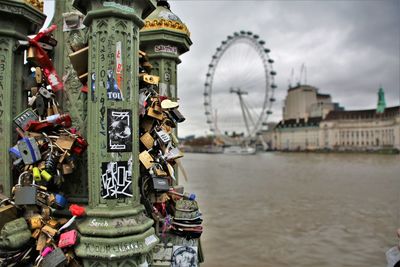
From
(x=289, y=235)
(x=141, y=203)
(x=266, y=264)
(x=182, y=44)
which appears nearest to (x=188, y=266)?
(x=141, y=203)

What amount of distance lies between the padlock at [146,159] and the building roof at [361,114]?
104310 mm

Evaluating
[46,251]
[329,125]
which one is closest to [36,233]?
[46,251]

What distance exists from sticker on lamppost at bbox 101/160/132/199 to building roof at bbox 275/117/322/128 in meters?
117

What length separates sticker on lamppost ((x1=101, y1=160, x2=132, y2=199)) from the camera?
8.86ft

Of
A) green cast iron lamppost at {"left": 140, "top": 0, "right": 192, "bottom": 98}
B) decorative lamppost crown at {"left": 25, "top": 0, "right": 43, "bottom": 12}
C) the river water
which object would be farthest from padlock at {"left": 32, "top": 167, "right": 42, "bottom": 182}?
the river water

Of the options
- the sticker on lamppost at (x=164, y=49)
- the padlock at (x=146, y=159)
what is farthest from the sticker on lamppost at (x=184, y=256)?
the sticker on lamppost at (x=164, y=49)

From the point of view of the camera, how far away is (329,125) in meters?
110

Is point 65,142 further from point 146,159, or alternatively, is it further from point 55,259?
point 55,259

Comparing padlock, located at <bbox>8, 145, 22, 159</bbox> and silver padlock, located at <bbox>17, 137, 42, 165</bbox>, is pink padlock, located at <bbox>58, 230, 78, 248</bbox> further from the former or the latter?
padlock, located at <bbox>8, 145, 22, 159</bbox>

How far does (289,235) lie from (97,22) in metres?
6.91

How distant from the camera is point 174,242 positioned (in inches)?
130

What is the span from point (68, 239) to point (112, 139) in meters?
0.79

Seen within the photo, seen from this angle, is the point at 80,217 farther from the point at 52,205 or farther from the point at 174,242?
the point at 174,242

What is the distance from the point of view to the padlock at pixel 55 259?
2.60m
